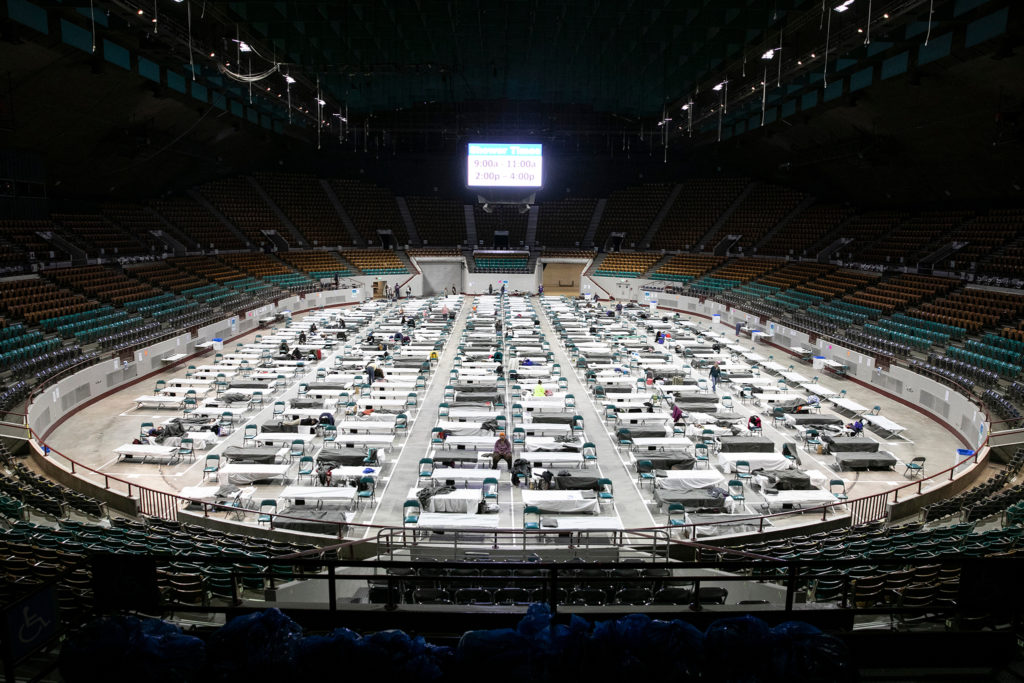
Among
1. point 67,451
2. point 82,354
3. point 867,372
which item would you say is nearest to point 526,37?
point 867,372

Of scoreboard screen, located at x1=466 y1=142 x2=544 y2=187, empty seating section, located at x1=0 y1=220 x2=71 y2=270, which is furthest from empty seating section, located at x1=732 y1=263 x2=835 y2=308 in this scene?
empty seating section, located at x1=0 y1=220 x2=71 y2=270

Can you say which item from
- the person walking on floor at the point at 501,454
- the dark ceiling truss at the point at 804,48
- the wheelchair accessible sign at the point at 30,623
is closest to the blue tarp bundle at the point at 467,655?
the wheelchair accessible sign at the point at 30,623

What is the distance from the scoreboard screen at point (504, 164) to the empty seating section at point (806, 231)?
61.3ft

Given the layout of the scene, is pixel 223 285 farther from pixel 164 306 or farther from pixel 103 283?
pixel 103 283

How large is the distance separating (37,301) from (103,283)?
521cm

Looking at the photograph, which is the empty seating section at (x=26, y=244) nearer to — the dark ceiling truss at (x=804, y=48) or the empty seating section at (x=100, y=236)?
the empty seating section at (x=100, y=236)

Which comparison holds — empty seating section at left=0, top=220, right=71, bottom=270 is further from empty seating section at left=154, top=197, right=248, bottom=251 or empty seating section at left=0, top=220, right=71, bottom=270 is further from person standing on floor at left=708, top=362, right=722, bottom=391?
person standing on floor at left=708, top=362, right=722, bottom=391

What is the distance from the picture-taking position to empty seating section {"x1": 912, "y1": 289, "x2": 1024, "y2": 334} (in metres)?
24.3

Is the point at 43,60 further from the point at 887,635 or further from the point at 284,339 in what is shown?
the point at 887,635

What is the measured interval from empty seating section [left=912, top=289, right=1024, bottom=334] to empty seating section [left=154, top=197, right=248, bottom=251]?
146ft

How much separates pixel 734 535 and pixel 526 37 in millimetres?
26416

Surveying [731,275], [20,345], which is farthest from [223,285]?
[731,275]

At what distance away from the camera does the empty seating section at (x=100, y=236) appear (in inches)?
1336

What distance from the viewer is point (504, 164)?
45.2 m
